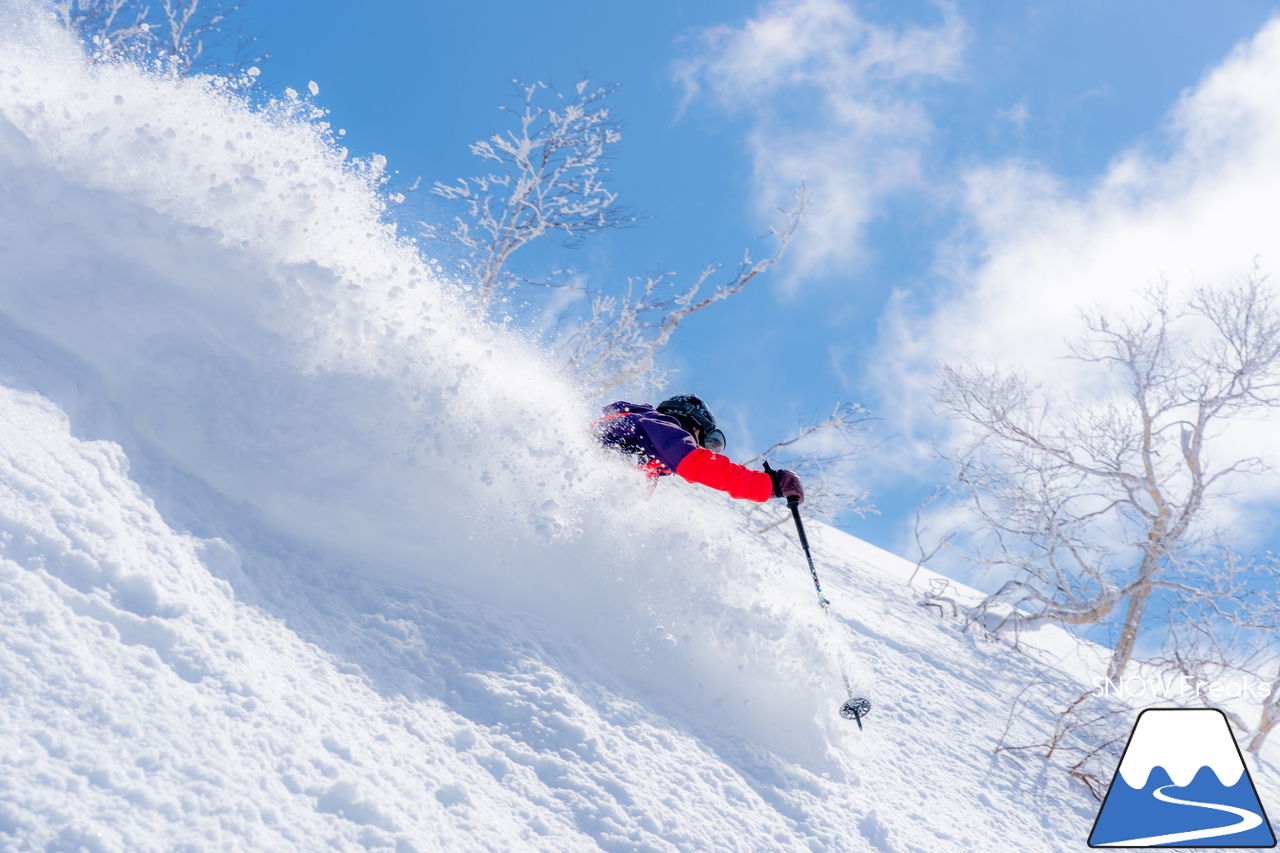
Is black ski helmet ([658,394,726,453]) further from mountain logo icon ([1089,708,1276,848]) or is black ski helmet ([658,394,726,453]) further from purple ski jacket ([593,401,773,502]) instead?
mountain logo icon ([1089,708,1276,848])

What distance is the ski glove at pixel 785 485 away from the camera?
3676 mm

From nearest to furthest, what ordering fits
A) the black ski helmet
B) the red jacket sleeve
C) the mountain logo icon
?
the mountain logo icon, the red jacket sleeve, the black ski helmet

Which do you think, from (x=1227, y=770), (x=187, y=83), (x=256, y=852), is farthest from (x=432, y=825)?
(x=1227, y=770)

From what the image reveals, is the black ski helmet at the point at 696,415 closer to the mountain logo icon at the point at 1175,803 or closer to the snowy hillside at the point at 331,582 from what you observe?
the snowy hillside at the point at 331,582

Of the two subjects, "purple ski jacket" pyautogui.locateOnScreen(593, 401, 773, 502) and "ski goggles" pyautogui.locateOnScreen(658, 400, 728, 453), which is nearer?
"purple ski jacket" pyautogui.locateOnScreen(593, 401, 773, 502)

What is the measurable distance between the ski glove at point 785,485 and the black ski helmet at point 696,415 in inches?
26.4

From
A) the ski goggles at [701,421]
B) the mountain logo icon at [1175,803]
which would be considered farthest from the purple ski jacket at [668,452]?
the mountain logo icon at [1175,803]

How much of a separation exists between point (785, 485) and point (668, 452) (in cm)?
68

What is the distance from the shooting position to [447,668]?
7.68 feet

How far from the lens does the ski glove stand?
3676 mm

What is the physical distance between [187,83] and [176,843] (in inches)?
159

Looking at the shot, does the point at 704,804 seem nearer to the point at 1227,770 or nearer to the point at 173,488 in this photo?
the point at 173,488

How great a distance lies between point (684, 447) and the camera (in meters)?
3.73

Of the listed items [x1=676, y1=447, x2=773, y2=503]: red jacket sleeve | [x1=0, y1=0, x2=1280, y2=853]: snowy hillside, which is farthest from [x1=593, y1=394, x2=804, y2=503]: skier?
[x1=0, y1=0, x2=1280, y2=853]: snowy hillside
